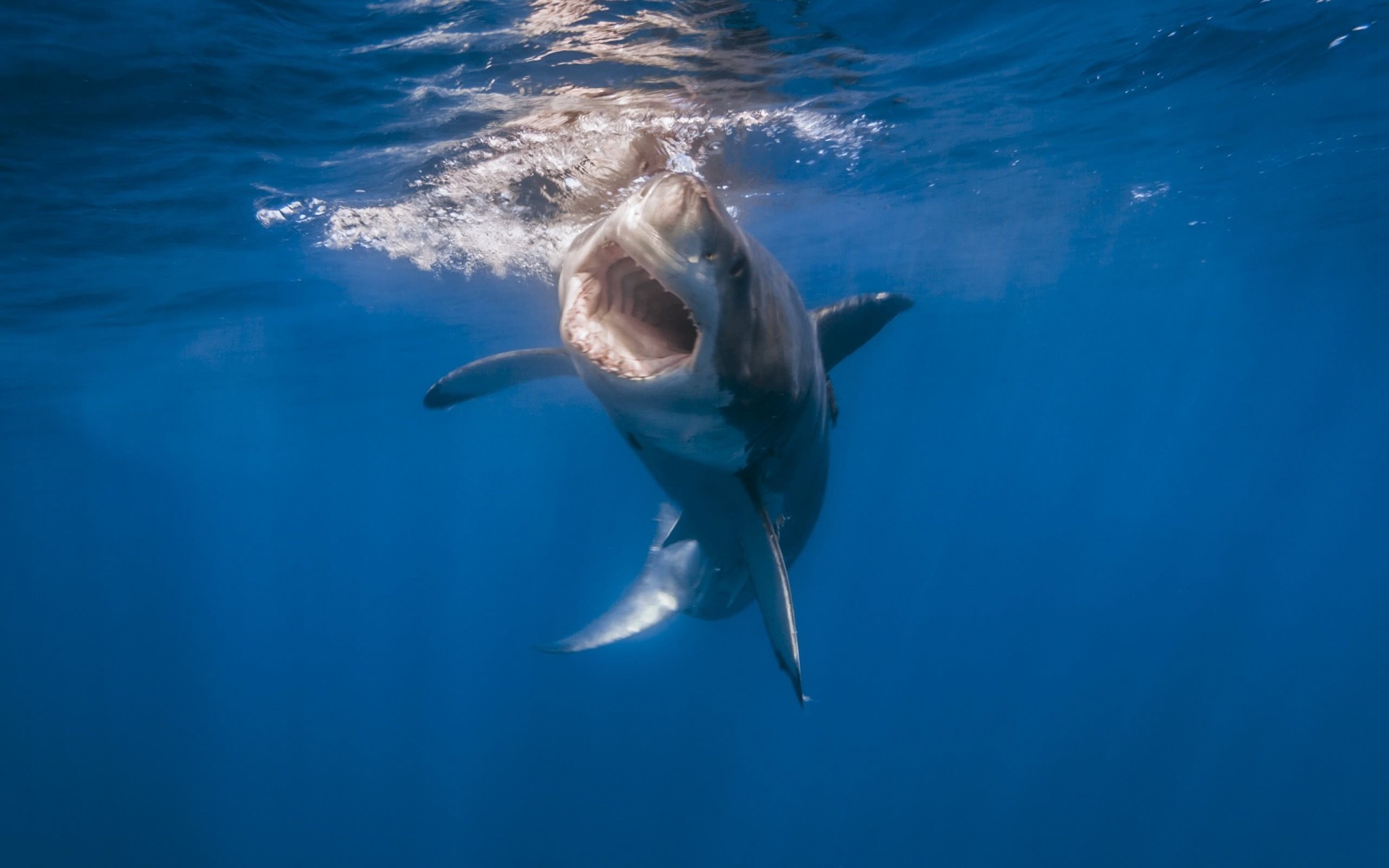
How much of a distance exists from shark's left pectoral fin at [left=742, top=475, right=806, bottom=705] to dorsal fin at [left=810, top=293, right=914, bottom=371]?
189 centimetres

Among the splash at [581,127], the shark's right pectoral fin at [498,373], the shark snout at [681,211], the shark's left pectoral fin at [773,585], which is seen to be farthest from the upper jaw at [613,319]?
the splash at [581,127]

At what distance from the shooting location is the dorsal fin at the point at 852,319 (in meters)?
5.60

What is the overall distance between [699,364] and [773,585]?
5.54ft

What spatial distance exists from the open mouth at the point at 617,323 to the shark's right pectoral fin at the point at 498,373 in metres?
1.37

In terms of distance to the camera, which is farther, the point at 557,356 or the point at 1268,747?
the point at 1268,747

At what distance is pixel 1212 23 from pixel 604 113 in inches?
328

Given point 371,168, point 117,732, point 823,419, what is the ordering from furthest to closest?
point 117,732, point 371,168, point 823,419

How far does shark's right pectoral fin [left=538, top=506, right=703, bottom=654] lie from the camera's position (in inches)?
307

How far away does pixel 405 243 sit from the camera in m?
16.5

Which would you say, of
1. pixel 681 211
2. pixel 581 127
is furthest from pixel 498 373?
pixel 581 127

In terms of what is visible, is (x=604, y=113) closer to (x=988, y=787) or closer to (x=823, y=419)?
(x=823, y=419)

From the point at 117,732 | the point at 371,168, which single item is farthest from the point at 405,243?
the point at 117,732

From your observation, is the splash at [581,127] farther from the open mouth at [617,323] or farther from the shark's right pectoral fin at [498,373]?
the open mouth at [617,323]

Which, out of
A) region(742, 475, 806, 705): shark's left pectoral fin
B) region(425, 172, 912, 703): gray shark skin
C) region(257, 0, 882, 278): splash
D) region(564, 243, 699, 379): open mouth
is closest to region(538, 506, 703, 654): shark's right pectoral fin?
region(425, 172, 912, 703): gray shark skin
